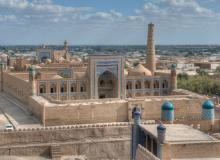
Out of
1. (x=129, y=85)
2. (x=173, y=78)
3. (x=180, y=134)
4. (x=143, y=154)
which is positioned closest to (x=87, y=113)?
(x=129, y=85)

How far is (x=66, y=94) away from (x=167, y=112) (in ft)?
40.3

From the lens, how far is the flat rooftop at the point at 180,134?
37.4ft

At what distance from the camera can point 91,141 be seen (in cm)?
1939

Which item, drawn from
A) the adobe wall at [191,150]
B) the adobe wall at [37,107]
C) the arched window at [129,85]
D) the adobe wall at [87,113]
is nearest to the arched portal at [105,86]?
the arched window at [129,85]

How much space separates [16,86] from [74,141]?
14485 mm

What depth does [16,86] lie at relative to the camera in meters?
33.2

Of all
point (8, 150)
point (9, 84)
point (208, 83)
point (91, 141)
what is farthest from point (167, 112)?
point (208, 83)

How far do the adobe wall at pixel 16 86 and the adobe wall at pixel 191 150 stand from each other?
18.7 meters

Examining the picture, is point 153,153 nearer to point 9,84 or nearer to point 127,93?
point 127,93

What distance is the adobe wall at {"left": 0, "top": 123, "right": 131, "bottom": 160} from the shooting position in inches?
742

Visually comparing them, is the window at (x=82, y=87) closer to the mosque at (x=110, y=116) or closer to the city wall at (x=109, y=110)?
the mosque at (x=110, y=116)

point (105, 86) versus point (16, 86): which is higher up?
point (105, 86)

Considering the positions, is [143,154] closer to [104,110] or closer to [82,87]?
[104,110]

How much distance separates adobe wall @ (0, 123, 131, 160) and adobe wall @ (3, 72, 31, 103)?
9.21 metres
